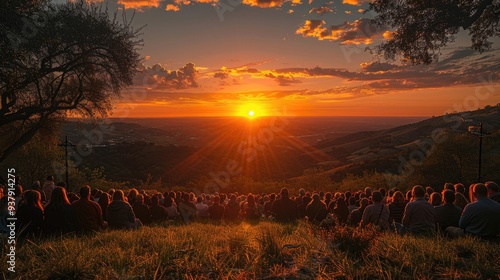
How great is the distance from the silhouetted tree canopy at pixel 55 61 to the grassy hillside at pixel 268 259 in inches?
351

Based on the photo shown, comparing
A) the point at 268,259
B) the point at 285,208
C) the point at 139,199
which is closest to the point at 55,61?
the point at 139,199

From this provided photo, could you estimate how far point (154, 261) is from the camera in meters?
4.79

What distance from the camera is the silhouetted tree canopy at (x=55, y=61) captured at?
11375 millimetres

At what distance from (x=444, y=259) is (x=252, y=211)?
1008 cm

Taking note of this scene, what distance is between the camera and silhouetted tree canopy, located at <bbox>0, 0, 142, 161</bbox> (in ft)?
37.3

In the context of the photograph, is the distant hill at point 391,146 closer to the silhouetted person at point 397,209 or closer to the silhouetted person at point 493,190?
the silhouetted person at point 397,209

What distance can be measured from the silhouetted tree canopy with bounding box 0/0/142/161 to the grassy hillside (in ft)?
29.2

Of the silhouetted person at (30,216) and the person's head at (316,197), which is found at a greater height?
the silhouetted person at (30,216)

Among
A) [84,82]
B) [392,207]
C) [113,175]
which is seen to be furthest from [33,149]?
[113,175]

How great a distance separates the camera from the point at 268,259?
5.22m

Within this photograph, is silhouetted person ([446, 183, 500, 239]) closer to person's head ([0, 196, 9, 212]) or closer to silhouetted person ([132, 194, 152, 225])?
silhouetted person ([132, 194, 152, 225])

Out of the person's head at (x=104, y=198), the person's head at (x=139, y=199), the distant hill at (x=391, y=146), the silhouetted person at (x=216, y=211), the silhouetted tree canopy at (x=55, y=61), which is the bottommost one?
the distant hill at (x=391, y=146)

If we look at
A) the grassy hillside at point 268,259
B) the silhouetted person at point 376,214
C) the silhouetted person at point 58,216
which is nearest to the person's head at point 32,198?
the silhouetted person at point 58,216

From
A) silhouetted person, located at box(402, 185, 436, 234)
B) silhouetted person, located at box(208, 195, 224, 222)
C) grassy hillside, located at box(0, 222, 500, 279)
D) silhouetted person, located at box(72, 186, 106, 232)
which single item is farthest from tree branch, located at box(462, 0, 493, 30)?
silhouetted person, located at box(72, 186, 106, 232)
